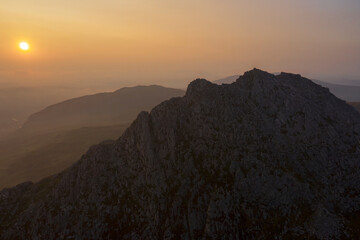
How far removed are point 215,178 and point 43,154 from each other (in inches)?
5133

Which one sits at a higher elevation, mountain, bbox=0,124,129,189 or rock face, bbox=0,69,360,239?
rock face, bbox=0,69,360,239

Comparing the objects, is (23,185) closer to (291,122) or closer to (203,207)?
(203,207)

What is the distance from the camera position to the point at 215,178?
37.8m

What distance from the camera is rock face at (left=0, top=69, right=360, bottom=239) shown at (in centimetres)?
3372

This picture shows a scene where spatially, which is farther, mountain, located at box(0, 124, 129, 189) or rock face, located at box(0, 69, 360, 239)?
mountain, located at box(0, 124, 129, 189)

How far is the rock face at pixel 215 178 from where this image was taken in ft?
111

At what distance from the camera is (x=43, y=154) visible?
5202 inches

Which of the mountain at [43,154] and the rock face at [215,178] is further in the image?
the mountain at [43,154]

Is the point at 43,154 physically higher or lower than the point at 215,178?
lower

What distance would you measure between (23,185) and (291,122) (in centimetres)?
6316

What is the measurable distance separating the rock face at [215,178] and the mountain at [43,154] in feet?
211

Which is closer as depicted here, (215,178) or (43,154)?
(215,178)

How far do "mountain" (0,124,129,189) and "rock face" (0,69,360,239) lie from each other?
64.3 meters

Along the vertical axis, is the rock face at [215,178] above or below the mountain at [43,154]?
above
